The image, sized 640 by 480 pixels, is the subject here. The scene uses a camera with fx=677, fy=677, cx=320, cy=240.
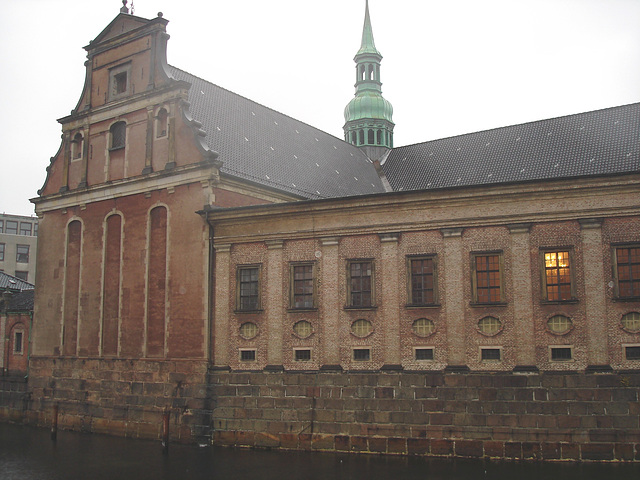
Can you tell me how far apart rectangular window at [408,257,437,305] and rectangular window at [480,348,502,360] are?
2.49 meters

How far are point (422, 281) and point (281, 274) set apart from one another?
572cm

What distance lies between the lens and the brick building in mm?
23188

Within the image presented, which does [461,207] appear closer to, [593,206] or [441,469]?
[593,206]

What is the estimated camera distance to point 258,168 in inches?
1351

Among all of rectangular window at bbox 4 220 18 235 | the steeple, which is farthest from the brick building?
rectangular window at bbox 4 220 18 235

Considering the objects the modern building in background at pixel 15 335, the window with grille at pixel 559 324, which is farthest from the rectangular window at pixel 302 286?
the modern building in background at pixel 15 335

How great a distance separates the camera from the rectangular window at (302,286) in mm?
26672

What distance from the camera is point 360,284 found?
25844 mm

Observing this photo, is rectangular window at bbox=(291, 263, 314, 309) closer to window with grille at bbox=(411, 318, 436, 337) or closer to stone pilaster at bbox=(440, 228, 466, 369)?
window with grille at bbox=(411, 318, 436, 337)

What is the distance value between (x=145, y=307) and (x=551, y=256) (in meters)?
17.7

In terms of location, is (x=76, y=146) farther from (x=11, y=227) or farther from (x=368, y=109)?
(x=11, y=227)

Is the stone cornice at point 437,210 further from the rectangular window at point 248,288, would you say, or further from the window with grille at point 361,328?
the window with grille at point 361,328

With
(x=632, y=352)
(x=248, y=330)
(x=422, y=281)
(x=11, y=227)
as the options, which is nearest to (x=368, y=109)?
(x=248, y=330)

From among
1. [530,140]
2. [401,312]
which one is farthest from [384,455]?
[530,140]
